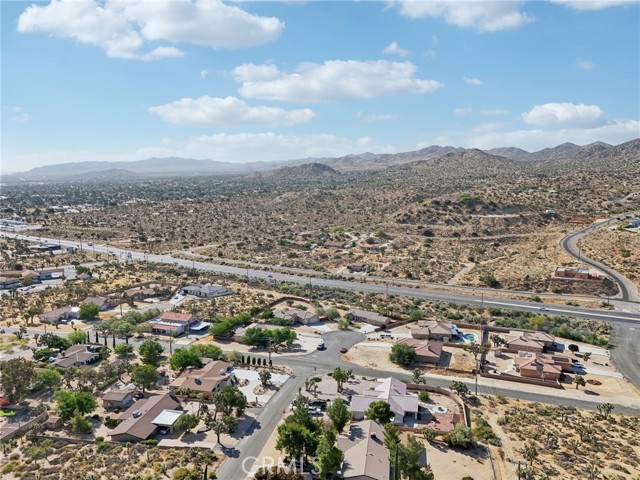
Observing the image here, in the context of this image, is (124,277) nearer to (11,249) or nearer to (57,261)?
(57,261)

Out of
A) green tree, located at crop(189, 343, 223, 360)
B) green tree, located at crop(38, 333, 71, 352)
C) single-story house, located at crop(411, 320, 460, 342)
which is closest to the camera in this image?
green tree, located at crop(189, 343, 223, 360)

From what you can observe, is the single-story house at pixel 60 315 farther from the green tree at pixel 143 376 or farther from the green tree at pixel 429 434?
the green tree at pixel 429 434

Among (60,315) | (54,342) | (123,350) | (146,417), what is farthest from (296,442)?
(60,315)

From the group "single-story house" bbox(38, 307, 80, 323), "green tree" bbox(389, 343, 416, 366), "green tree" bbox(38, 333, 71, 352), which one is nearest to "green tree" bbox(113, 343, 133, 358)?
"green tree" bbox(38, 333, 71, 352)

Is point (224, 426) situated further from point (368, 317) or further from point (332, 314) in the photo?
point (368, 317)

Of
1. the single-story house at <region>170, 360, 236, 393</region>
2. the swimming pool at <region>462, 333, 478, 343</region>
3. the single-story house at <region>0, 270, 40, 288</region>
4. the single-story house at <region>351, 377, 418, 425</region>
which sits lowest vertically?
the swimming pool at <region>462, 333, 478, 343</region>

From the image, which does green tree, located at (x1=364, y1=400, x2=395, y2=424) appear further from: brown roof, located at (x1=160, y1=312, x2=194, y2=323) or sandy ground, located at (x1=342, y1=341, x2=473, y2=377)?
brown roof, located at (x1=160, y1=312, x2=194, y2=323)

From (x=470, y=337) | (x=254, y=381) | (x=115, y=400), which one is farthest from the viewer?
(x=470, y=337)
